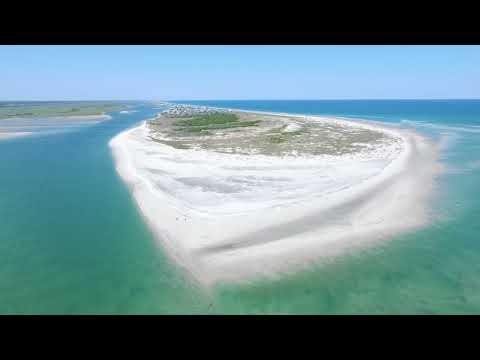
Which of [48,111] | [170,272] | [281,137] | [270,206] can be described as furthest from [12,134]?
[48,111]

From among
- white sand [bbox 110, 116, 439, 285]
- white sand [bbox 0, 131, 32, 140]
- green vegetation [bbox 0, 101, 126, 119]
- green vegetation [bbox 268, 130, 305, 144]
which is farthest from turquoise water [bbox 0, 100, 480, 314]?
green vegetation [bbox 0, 101, 126, 119]

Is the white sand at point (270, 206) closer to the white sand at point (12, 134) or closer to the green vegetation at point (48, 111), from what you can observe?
the white sand at point (12, 134)

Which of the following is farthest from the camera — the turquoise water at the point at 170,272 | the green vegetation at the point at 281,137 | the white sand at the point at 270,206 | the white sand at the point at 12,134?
the white sand at the point at 12,134

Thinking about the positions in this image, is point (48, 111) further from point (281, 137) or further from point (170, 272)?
point (170, 272)

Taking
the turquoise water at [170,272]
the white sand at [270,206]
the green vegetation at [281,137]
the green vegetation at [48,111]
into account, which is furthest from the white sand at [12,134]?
the green vegetation at [281,137]

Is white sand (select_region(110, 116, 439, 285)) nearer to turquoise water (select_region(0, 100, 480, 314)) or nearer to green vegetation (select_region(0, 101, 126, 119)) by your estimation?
turquoise water (select_region(0, 100, 480, 314))

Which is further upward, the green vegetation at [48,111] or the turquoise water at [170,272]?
the turquoise water at [170,272]
